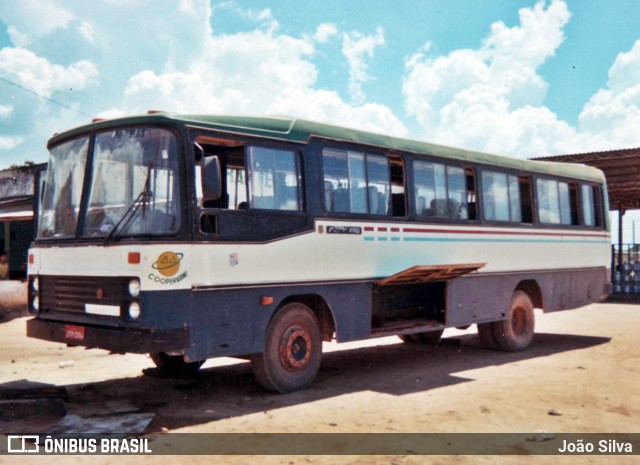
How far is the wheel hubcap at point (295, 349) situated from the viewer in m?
7.94

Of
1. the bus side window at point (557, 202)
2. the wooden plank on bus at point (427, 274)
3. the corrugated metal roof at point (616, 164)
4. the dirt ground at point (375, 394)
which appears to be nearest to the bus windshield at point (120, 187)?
the dirt ground at point (375, 394)

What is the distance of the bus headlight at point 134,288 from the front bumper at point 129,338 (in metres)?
0.35

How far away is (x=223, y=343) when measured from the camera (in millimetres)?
7180

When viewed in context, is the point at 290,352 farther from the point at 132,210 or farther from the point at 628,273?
the point at 628,273

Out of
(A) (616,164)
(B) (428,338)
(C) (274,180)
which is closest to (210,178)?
(C) (274,180)

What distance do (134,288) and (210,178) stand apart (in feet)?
4.40

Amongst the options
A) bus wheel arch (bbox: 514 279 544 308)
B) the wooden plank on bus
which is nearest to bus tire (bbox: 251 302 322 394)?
the wooden plank on bus

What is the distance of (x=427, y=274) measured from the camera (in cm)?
944

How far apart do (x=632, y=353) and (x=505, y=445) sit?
21.7 ft

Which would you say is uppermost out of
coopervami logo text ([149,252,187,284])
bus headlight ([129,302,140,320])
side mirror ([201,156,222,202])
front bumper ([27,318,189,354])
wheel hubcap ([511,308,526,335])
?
side mirror ([201,156,222,202])

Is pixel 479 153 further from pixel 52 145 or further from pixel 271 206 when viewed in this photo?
pixel 52 145

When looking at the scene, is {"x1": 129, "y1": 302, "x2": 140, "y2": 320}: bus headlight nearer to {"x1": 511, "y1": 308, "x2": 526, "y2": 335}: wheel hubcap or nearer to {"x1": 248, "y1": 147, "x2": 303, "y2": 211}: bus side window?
{"x1": 248, "y1": 147, "x2": 303, "y2": 211}: bus side window

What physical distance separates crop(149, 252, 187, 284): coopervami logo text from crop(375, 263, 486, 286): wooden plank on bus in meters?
3.21

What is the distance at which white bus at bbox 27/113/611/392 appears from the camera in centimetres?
684
